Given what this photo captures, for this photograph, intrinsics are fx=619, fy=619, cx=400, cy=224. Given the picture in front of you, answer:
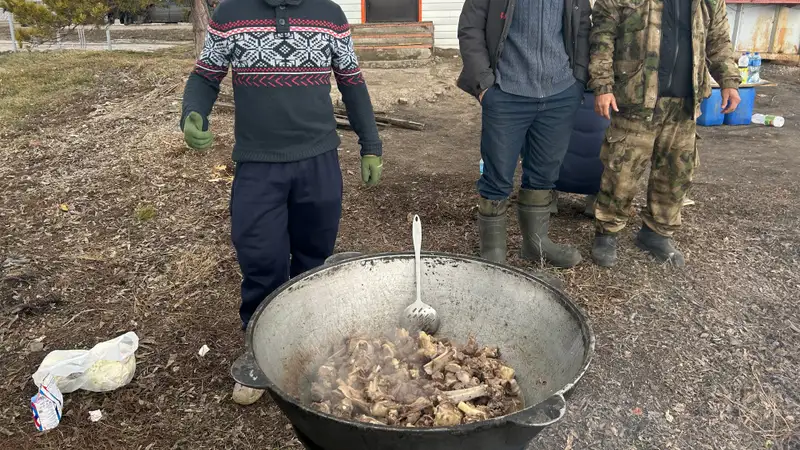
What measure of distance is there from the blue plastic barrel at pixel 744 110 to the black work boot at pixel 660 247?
15.4 feet

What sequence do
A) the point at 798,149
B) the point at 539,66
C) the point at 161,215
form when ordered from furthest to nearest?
the point at 798,149 < the point at 161,215 < the point at 539,66

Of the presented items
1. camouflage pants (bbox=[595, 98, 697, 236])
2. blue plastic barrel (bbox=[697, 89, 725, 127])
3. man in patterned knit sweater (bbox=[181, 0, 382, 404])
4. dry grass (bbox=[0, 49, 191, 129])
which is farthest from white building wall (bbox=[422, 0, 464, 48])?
man in patterned knit sweater (bbox=[181, 0, 382, 404])

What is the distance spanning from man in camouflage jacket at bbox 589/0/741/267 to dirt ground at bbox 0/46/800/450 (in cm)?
62

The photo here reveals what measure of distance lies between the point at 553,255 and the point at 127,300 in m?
2.86

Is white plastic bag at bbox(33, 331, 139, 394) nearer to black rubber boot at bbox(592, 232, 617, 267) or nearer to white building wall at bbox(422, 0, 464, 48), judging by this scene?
black rubber boot at bbox(592, 232, 617, 267)

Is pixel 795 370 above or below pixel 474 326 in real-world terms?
below

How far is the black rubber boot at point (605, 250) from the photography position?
431cm

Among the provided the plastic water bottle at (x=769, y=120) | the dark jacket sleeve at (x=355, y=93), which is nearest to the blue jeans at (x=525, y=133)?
the dark jacket sleeve at (x=355, y=93)

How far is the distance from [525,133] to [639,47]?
2.83 ft

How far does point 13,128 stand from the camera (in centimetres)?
799

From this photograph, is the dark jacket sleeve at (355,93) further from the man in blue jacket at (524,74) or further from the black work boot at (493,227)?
the black work boot at (493,227)

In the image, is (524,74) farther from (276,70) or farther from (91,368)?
(91,368)

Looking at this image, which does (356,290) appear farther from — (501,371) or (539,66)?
(539,66)

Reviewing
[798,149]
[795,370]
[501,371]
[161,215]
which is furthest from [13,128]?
[798,149]
